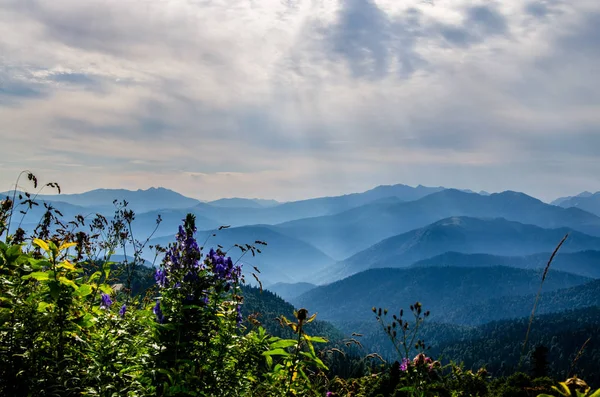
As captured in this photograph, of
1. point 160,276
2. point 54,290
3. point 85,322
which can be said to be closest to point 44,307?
point 54,290

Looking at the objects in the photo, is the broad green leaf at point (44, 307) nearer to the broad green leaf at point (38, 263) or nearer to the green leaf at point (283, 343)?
the broad green leaf at point (38, 263)

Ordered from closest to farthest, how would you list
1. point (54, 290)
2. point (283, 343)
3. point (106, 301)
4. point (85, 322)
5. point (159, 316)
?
1. point (54, 290)
2. point (85, 322)
3. point (283, 343)
4. point (159, 316)
5. point (106, 301)

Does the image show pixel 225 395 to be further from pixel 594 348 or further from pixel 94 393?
pixel 594 348

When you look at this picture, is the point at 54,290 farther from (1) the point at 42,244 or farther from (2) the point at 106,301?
(2) the point at 106,301

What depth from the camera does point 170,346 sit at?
11.5 ft

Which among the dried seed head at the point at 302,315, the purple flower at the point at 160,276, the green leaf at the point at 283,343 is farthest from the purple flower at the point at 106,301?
the dried seed head at the point at 302,315

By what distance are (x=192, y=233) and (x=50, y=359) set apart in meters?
1.67

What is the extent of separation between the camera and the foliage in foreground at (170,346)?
3172 millimetres

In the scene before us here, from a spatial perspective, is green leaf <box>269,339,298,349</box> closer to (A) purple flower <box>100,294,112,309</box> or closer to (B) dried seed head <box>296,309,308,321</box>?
(B) dried seed head <box>296,309,308,321</box>

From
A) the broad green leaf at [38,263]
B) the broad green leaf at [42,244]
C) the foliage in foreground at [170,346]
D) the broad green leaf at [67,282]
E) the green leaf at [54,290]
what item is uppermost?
the broad green leaf at [42,244]

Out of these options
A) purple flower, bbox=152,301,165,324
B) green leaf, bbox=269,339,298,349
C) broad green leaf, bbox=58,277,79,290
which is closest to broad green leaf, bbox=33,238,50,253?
broad green leaf, bbox=58,277,79,290

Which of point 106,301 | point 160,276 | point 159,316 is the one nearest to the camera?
point 159,316

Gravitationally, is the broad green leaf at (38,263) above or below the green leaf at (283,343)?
above

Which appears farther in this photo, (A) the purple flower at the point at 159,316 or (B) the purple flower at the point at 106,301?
(B) the purple flower at the point at 106,301
